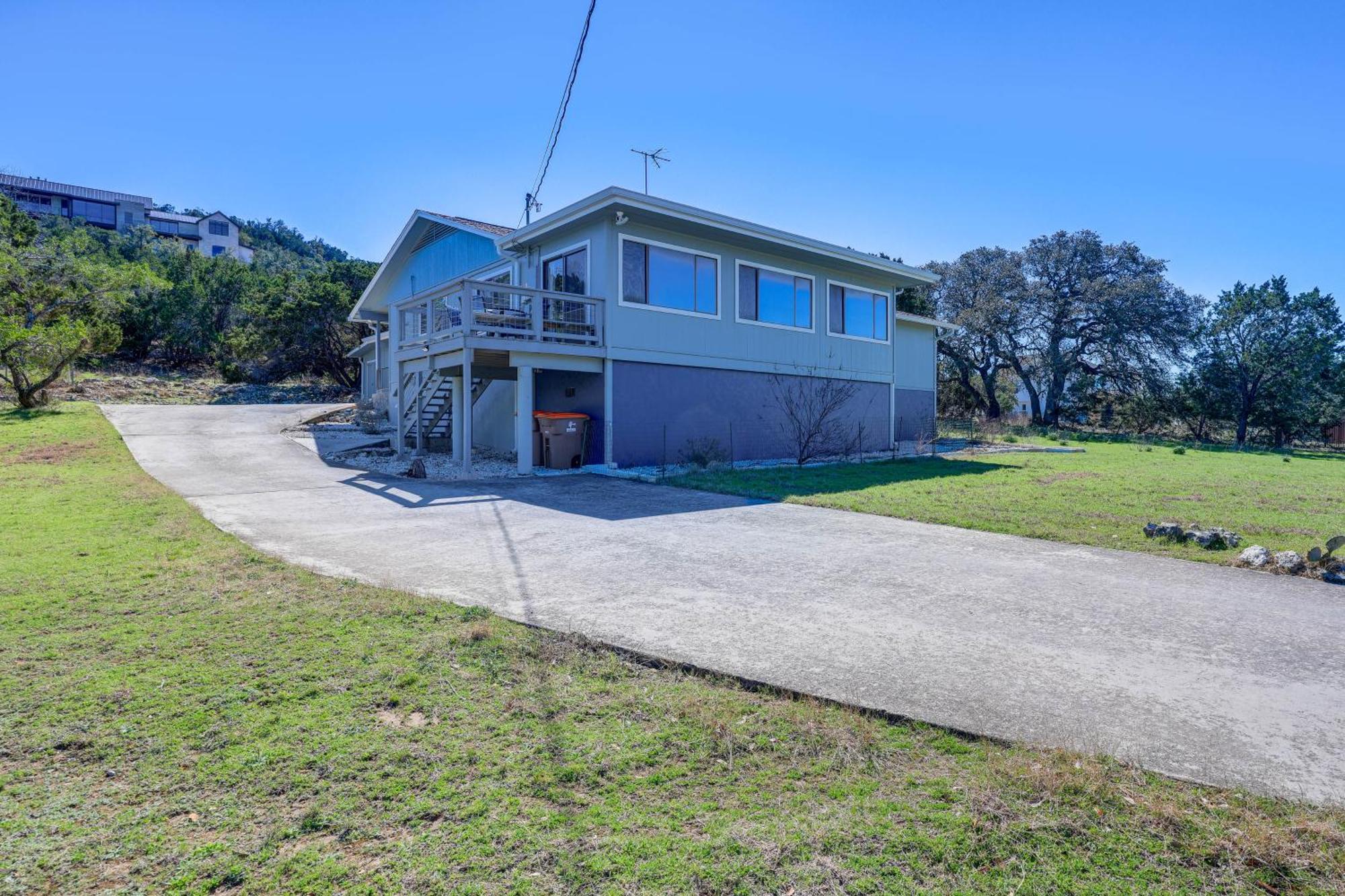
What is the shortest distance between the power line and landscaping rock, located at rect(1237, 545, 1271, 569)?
8.58 metres

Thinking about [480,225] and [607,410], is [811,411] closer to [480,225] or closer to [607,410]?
[607,410]

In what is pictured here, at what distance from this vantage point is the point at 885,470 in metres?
13.7

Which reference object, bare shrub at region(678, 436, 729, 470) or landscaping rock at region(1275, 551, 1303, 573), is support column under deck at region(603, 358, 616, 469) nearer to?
bare shrub at region(678, 436, 729, 470)

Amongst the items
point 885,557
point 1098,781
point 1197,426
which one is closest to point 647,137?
point 885,557

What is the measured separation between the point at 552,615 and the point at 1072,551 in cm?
514

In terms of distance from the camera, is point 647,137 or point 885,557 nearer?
point 885,557

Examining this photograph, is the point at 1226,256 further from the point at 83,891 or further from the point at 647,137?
the point at 83,891

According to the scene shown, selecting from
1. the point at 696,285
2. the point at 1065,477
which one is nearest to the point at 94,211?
the point at 696,285

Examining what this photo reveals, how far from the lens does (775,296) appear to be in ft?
53.0

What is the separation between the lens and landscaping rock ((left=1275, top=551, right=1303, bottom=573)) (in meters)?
5.77

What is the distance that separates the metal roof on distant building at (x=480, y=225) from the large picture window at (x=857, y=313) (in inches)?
335

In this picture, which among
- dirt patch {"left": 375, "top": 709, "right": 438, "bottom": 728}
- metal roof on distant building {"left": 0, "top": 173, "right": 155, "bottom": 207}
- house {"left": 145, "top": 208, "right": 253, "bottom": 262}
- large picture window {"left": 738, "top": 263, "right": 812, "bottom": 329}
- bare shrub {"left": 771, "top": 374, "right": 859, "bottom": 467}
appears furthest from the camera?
house {"left": 145, "top": 208, "right": 253, "bottom": 262}

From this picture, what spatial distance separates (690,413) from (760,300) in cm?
342

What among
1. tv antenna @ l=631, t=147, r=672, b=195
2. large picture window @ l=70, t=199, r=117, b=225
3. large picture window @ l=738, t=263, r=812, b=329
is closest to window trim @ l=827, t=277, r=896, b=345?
large picture window @ l=738, t=263, r=812, b=329
